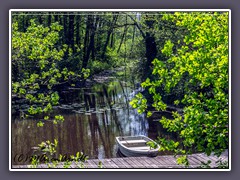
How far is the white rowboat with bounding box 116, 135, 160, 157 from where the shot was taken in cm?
455

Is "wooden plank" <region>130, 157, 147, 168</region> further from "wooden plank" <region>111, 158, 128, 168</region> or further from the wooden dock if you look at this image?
"wooden plank" <region>111, 158, 128, 168</region>

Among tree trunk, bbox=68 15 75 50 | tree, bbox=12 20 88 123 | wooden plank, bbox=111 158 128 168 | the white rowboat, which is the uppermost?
tree trunk, bbox=68 15 75 50

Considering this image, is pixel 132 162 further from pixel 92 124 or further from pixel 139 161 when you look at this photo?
pixel 92 124

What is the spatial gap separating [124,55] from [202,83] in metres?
1.09

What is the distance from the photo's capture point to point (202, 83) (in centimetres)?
395

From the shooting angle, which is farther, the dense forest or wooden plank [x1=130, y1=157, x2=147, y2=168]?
wooden plank [x1=130, y1=157, x2=147, y2=168]

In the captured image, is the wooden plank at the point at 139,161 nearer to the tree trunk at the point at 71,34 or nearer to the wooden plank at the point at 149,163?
the wooden plank at the point at 149,163

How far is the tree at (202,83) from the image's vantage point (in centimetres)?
382

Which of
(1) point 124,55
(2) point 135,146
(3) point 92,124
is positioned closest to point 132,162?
(2) point 135,146

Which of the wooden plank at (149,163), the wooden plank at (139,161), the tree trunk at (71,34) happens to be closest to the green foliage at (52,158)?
the wooden plank at (139,161)

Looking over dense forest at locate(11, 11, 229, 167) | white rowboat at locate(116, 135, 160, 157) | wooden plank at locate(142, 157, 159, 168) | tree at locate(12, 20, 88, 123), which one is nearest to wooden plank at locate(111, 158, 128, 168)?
white rowboat at locate(116, 135, 160, 157)
